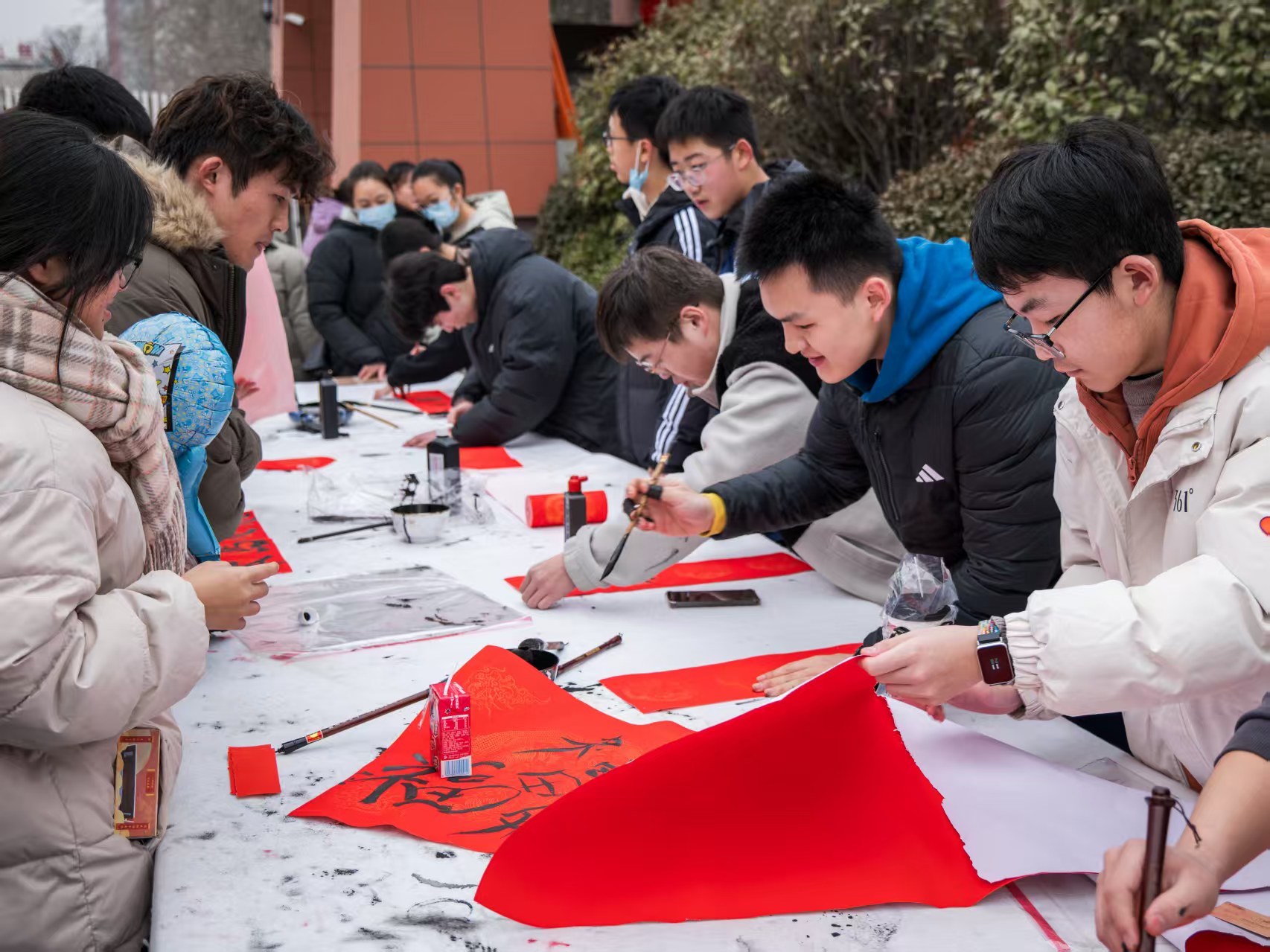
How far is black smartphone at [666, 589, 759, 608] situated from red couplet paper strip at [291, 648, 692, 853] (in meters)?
0.49

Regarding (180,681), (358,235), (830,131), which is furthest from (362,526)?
(830,131)

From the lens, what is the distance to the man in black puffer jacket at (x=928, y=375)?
6.03ft

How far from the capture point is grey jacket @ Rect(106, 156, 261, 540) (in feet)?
6.57

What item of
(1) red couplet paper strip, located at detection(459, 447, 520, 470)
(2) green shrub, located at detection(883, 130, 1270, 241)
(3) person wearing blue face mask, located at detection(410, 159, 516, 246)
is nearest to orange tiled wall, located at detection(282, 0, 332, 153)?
(3) person wearing blue face mask, located at detection(410, 159, 516, 246)

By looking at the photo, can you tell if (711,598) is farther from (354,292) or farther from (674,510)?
(354,292)

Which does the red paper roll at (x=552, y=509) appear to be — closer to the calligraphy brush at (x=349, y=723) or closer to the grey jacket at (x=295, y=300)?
the calligraphy brush at (x=349, y=723)

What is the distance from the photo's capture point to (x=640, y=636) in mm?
2021

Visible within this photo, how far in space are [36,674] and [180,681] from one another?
17 centimetres

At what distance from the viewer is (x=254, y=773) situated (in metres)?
1.46

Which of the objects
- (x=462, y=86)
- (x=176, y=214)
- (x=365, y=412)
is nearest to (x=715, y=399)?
(x=176, y=214)

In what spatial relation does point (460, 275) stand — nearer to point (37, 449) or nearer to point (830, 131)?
point (37, 449)

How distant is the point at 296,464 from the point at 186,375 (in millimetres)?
1925

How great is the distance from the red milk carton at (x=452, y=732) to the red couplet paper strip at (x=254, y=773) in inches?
8.1

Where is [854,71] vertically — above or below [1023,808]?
above
